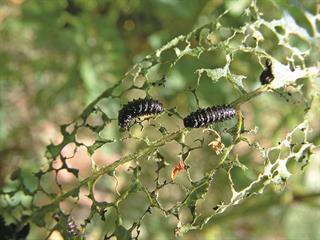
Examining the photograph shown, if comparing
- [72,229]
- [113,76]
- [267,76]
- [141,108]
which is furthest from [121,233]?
[113,76]

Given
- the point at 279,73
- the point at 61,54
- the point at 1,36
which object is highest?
the point at 1,36

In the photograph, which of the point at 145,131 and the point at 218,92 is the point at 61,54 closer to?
the point at 145,131

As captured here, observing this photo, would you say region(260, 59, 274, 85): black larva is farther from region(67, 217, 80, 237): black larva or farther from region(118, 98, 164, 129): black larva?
region(67, 217, 80, 237): black larva

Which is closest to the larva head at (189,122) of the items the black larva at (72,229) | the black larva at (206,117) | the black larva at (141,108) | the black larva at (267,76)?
the black larva at (206,117)

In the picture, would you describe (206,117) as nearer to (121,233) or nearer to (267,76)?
(267,76)

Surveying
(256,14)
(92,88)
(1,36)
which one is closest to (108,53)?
(92,88)

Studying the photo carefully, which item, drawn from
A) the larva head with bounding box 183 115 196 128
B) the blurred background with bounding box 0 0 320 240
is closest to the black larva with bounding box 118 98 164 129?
the larva head with bounding box 183 115 196 128
